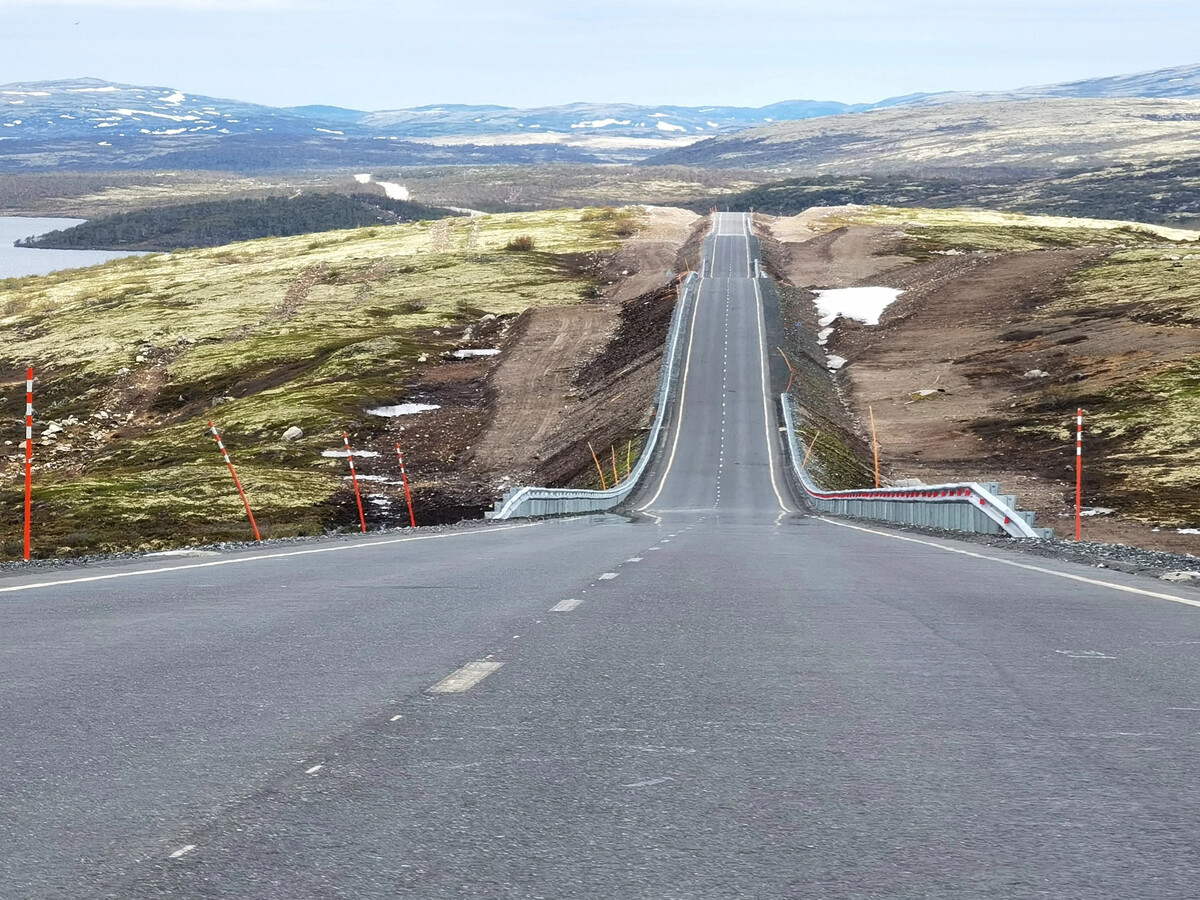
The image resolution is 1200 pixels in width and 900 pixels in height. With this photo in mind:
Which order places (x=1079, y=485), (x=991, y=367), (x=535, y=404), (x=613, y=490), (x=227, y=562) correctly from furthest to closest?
(x=535, y=404) → (x=991, y=367) → (x=613, y=490) → (x=1079, y=485) → (x=227, y=562)

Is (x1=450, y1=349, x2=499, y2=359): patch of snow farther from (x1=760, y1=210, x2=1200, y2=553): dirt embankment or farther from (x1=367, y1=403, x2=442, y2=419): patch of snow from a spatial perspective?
(x1=760, y1=210, x2=1200, y2=553): dirt embankment

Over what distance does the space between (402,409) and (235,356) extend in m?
26.0

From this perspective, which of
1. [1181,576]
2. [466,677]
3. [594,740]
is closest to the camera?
[594,740]

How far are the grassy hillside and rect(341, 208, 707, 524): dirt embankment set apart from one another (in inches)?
117

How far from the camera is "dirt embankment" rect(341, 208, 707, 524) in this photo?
60906 mm

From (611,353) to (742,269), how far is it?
→ 33.5 m

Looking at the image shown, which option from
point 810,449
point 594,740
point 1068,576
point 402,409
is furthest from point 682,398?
point 594,740

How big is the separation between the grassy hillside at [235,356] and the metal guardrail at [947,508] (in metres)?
17.5

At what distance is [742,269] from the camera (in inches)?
4643

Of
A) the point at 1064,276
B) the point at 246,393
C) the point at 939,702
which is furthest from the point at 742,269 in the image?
the point at 939,702

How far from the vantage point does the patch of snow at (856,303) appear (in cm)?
9725

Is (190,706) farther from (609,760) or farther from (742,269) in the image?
(742,269)

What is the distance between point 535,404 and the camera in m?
76.9

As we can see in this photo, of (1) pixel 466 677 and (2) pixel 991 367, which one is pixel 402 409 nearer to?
(2) pixel 991 367
